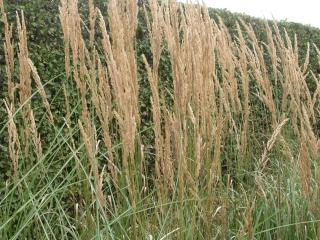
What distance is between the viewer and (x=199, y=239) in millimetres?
2340

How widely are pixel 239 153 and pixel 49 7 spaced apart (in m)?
2.12

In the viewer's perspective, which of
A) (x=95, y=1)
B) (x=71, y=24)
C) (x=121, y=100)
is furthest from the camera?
(x=95, y=1)

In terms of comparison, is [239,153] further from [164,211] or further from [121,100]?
[121,100]

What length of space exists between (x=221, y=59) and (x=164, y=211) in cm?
93

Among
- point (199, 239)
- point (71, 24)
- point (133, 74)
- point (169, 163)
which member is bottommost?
point (199, 239)

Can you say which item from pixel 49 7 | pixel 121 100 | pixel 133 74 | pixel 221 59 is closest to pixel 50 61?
pixel 49 7

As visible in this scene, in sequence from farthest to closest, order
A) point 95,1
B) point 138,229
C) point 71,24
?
point 95,1 → point 71,24 → point 138,229

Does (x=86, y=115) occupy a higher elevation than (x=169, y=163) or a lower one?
higher

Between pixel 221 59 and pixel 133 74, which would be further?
pixel 221 59

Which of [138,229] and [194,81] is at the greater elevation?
[194,81]

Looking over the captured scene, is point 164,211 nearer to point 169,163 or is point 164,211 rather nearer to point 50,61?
point 169,163

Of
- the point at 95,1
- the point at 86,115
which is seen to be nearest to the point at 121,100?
the point at 86,115

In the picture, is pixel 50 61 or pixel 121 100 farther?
pixel 50 61

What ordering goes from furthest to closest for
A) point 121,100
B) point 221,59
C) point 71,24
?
point 221,59
point 71,24
point 121,100
